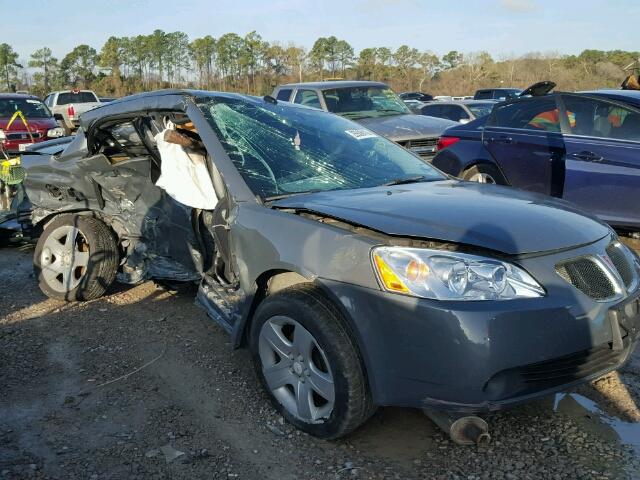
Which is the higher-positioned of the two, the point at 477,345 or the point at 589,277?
the point at 589,277

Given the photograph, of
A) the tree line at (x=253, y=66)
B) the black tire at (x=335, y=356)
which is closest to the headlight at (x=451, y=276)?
the black tire at (x=335, y=356)

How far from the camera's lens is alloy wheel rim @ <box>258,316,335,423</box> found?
118 inches

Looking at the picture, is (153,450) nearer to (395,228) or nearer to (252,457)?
(252,457)

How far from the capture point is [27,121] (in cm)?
1522

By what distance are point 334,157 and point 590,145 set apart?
3.60m

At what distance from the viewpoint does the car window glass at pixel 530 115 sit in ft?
22.8

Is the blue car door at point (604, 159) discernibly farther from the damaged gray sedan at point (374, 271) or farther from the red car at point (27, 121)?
the red car at point (27, 121)

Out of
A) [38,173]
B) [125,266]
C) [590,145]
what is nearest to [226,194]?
[125,266]

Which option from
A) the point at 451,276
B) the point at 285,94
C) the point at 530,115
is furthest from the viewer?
the point at 285,94

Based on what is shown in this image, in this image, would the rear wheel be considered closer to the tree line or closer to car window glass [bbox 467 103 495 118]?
car window glass [bbox 467 103 495 118]

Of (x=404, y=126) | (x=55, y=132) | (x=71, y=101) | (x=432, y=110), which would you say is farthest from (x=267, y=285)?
(x=71, y=101)

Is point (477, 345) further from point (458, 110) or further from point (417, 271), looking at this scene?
point (458, 110)

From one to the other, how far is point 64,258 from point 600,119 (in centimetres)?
540

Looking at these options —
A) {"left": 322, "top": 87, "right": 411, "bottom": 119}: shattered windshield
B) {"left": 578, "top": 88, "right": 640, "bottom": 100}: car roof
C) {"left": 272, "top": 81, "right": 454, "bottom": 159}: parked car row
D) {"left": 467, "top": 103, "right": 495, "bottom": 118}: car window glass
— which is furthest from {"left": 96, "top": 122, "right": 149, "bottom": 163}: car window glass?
{"left": 467, "top": 103, "right": 495, "bottom": 118}: car window glass
